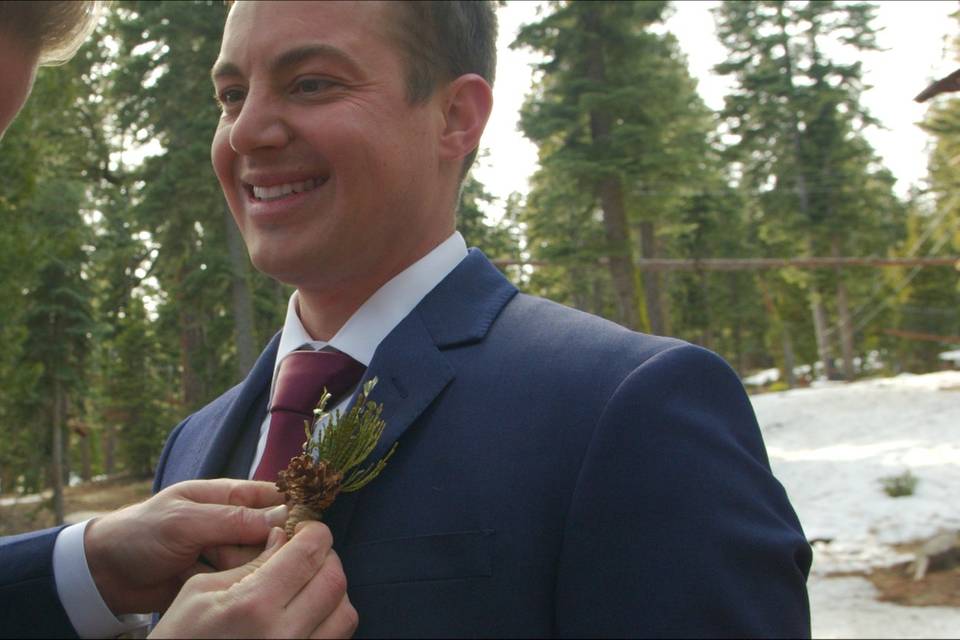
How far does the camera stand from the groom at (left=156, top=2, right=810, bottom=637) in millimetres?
1744

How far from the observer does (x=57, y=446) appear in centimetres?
2534

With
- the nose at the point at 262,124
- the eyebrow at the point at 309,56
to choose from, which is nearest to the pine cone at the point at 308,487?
the nose at the point at 262,124

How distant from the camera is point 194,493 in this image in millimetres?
1948

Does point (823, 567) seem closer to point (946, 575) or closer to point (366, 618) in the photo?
point (946, 575)

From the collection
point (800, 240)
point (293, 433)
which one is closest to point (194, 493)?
point (293, 433)

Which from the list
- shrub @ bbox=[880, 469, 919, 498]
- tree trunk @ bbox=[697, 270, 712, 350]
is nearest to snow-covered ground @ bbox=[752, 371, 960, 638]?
shrub @ bbox=[880, 469, 919, 498]

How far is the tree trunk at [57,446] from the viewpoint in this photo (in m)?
23.6

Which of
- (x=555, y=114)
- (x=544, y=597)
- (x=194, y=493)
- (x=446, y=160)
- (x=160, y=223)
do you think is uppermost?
(x=555, y=114)

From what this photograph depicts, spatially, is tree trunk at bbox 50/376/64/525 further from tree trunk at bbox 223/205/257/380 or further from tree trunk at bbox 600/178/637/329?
tree trunk at bbox 600/178/637/329

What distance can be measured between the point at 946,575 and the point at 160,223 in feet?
52.1

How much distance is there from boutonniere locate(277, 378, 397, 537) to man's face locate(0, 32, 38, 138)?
0.93m

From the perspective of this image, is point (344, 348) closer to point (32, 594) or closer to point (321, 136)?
point (321, 136)

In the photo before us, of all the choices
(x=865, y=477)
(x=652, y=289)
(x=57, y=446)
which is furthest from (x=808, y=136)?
(x=57, y=446)

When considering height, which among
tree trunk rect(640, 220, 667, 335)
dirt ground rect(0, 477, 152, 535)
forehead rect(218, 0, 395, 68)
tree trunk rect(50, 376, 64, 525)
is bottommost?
dirt ground rect(0, 477, 152, 535)
